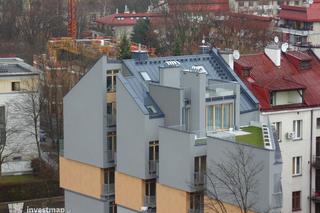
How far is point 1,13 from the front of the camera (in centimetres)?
11138

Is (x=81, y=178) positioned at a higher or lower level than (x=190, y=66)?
lower

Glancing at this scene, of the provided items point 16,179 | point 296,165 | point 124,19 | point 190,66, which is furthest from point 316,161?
point 124,19

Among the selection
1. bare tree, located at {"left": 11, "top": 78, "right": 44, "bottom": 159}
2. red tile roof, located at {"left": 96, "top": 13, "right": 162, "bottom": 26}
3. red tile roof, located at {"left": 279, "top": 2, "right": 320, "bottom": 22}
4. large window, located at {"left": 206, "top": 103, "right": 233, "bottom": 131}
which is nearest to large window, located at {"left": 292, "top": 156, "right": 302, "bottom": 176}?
large window, located at {"left": 206, "top": 103, "right": 233, "bottom": 131}

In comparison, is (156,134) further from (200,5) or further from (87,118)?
(200,5)

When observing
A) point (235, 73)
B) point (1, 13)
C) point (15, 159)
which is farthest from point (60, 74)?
point (1, 13)

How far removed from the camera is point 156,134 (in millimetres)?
31469

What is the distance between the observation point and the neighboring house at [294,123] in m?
35.1

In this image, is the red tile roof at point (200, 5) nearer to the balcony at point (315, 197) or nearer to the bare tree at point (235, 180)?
the balcony at point (315, 197)

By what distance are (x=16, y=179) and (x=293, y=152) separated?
17358mm

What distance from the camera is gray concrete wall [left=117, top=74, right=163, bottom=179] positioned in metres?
31.3

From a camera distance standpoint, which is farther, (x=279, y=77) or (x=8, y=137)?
(x=8, y=137)

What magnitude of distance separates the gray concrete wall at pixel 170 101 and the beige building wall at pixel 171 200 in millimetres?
2267

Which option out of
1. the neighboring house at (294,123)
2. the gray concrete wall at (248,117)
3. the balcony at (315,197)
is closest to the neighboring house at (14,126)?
the neighboring house at (294,123)

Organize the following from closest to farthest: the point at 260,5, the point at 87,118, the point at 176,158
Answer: the point at 176,158, the point at 87,118, the point at 260,5
